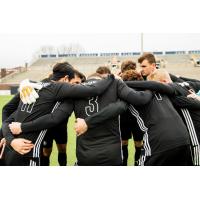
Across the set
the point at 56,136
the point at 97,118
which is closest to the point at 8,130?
the point at 97,118

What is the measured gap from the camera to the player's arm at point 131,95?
2.78 metres

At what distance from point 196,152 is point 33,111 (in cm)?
171

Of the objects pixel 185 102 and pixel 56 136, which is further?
pixel 56 136

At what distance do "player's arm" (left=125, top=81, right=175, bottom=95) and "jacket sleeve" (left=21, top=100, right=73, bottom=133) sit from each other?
26.4 inches

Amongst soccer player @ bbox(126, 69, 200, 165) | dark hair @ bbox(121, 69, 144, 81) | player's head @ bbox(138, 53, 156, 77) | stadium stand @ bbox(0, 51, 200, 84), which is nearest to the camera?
soccer player @ bbox(126, 69, 200, 165)

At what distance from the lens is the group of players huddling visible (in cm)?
275

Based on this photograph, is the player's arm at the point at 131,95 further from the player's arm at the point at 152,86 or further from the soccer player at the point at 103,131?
the player's arm at the point at 152,86

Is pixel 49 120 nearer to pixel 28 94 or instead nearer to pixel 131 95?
pixel 28 94

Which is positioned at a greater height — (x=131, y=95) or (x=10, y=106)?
(x=131, y=95)

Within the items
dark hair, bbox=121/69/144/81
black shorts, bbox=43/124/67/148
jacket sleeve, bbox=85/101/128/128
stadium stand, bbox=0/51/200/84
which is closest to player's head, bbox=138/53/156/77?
dark hair, bbox=121/69/144/81

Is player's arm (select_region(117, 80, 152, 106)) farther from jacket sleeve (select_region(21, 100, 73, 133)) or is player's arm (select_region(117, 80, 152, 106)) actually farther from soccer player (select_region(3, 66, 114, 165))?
jacket sleeve (select_region(21, 100, 73, 133))

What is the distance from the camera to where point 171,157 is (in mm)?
2904

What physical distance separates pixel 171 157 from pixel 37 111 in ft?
4.35

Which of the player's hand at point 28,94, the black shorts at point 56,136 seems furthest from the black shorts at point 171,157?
the black shorts at point 56,136
